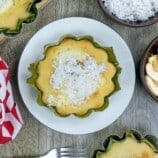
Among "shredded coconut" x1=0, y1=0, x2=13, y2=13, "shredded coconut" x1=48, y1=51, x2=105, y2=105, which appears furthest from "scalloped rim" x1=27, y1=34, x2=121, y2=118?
"shredded coconut" x1=0, y1=0, x2=13, y2=13

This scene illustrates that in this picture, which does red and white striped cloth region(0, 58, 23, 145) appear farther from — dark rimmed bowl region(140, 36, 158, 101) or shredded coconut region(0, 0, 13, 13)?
dark rimmed bowl region(140, 36, 158, 101)

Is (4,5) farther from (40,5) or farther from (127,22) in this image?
(127,22)

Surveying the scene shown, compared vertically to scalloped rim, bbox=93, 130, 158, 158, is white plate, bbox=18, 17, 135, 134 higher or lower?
higher

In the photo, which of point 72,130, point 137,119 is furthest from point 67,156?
point 137,119

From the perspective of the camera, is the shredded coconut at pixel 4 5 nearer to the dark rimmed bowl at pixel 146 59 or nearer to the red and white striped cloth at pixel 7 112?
the red and white striped cloth at pixel 7 112

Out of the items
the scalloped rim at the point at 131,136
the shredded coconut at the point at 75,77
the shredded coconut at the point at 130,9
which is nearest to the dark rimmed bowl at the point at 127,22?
the shredded coconut at the point at 130,9

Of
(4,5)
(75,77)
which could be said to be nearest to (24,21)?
(4,5)
